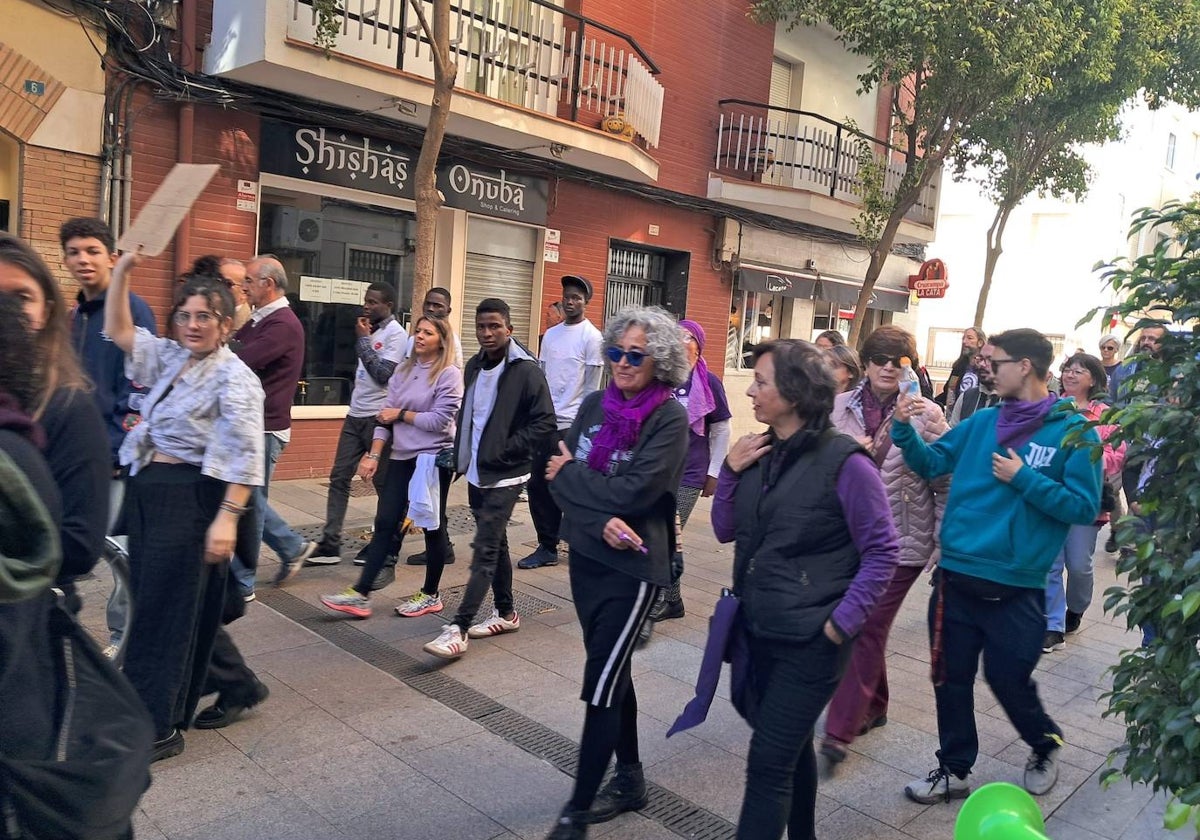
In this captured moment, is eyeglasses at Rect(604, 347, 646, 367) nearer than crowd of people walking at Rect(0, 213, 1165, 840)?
No

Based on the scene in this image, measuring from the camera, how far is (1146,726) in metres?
2.71

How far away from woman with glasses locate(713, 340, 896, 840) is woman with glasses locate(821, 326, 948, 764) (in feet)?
A: 3.55

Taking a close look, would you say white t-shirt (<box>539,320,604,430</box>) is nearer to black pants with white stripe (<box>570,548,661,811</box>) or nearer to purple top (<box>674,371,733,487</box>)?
purple top (<box>674,371,733,487</box>)

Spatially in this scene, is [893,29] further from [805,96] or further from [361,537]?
[361,537]

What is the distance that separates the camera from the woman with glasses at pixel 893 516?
13.1ft

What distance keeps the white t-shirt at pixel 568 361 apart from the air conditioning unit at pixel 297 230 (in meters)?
3.48

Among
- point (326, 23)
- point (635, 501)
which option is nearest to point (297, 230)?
point (326, 23)

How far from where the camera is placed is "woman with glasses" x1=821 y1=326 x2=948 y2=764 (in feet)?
13.1

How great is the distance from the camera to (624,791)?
3545 mm

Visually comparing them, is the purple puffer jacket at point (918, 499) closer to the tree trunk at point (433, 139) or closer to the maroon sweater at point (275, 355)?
the maroon sweater at point (275, 355)

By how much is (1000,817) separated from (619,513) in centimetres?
165

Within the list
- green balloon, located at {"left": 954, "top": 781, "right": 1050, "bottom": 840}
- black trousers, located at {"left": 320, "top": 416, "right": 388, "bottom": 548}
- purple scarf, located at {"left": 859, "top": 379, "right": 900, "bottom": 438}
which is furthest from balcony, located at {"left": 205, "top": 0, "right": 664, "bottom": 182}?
green balloon, located at {"left": 954, "top": 781, "right": 1050, "bottom": 840}

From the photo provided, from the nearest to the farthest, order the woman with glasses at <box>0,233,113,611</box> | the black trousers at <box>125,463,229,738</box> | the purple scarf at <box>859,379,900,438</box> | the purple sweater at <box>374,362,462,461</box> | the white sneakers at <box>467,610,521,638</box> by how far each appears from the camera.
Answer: the woman with glasses at <box>0,233,113,611</box>
the black trousers at <box>125,463,229,738</box>
the purple scarf at <box>859,379,900,438</box>
the white sneakers at <box>467,610,521,638</box>
the purple sweater at <box>374,362,462,461</box>

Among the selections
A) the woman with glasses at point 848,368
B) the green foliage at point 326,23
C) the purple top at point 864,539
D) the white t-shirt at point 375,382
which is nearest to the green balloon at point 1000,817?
the purple top at point 864,539
